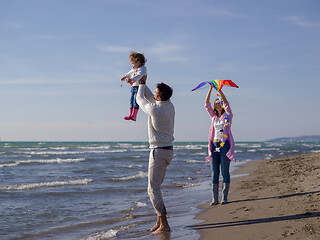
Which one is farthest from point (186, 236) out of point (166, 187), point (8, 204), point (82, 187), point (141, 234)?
point (82, 187)

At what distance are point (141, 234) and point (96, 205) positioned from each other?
123 inches

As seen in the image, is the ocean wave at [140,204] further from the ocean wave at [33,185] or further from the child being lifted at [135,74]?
the ocean wave at [33,185]

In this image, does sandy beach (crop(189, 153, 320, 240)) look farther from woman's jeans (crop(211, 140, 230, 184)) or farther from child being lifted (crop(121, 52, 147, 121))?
child being lifted (crop(121, 52, 147, 121))

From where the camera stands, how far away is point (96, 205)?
7.49 m

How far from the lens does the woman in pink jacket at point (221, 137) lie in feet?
19.4

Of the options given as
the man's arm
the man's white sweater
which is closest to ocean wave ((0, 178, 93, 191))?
the man's white sweater

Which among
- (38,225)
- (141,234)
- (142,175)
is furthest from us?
(142,175)

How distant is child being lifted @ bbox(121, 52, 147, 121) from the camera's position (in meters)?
4.07

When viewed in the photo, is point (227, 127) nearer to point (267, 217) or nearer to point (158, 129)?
point (267, 217)

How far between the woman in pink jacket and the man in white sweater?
66.7 inches

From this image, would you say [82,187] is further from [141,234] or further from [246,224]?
[246,224]

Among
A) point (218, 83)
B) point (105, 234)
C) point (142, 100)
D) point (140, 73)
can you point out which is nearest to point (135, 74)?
point (140, 73)

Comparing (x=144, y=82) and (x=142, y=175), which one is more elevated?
(x=144, y=82)

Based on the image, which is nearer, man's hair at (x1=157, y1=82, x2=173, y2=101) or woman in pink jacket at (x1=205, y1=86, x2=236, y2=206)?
man's hair at (x1=157, y1=82, x2=173, y2=101)
